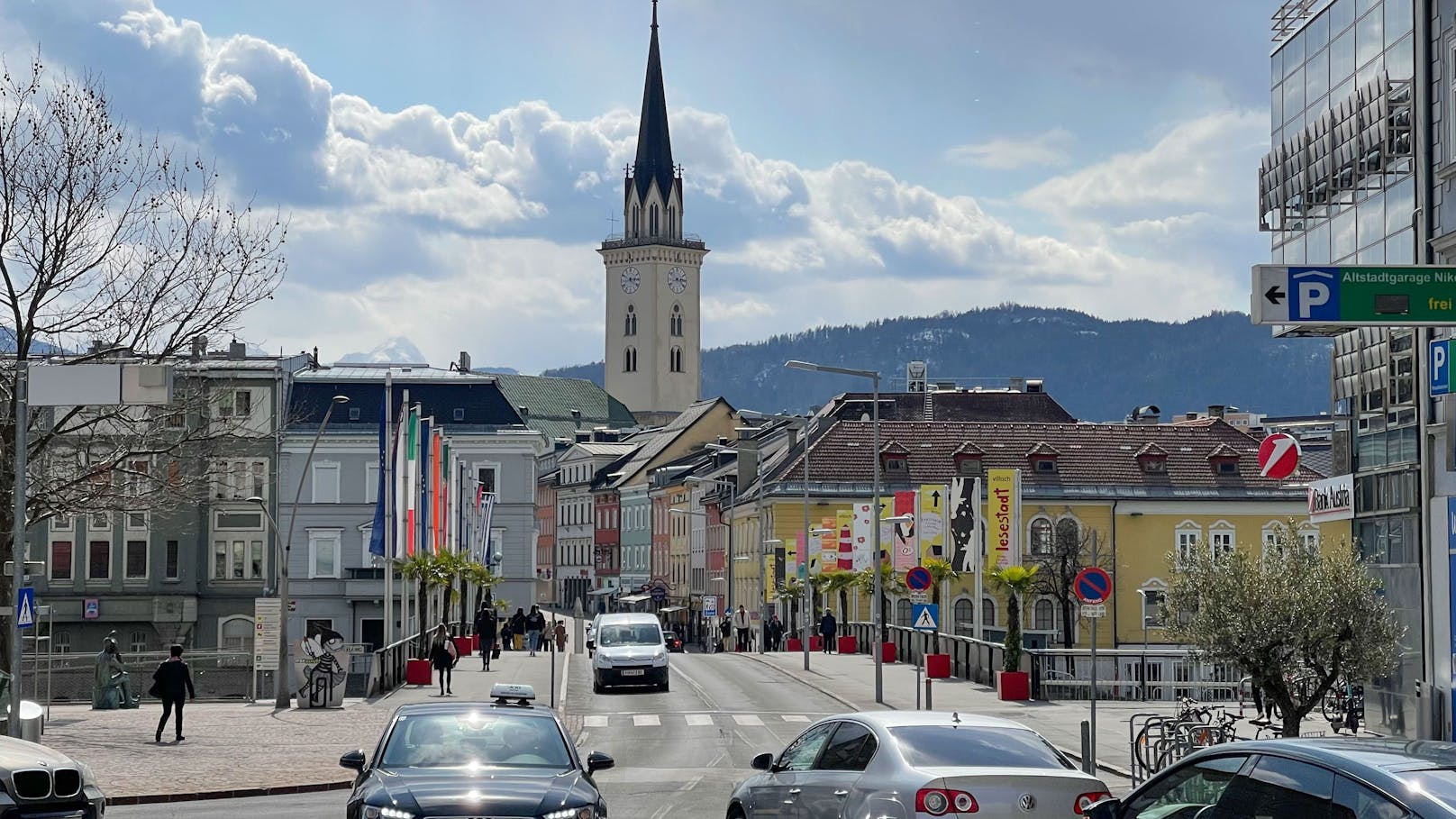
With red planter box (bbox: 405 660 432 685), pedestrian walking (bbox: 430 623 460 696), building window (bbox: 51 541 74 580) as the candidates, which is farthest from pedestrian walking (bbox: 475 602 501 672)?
building window (bbox: 51 541 74 580)

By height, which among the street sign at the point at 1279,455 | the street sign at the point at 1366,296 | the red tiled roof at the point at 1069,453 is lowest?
the street sign at the point at 1279,455

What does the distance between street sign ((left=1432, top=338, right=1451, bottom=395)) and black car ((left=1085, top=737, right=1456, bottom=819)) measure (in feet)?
47.7

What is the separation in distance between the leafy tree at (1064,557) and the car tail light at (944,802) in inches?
2862

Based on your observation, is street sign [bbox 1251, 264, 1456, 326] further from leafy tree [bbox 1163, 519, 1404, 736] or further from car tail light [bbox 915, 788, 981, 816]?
car tail light [bbox 915, 788, 981, 816]

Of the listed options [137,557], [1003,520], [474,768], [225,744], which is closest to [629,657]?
[1003,520]

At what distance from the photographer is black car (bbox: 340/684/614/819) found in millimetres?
13086

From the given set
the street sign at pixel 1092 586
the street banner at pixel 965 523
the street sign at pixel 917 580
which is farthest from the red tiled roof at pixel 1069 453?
the street sign at pixel 1092 586

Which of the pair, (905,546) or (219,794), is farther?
(905,546)

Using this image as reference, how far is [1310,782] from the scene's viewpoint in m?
8.42

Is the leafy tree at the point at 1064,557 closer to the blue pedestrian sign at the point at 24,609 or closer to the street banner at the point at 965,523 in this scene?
the street banner at the point at 965,523

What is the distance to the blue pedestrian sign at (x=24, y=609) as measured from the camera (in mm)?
23641

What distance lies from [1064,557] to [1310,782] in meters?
79.5

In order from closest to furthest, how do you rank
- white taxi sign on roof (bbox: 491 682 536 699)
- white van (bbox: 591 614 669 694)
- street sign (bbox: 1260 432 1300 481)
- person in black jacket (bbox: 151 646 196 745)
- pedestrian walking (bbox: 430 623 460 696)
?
1. white taxi sign on roof (bbox: 491 682 536 699)
2. person in black jacket (bbox: 151 646 196 745)
3. pedestrian walking (bbox: 430 623 460 696)
4. street sign (bbox: 1260 432 1300 481)
5. white van (bbox: 591 614 669 694)

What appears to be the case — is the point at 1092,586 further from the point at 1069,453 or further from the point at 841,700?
the point at 1069,453
